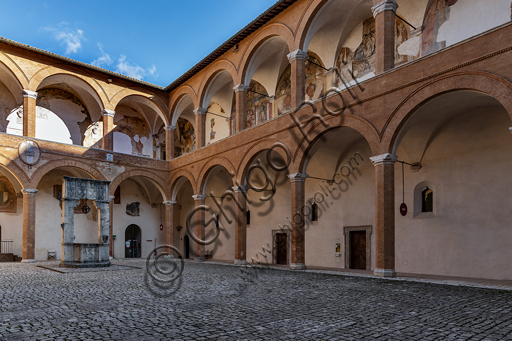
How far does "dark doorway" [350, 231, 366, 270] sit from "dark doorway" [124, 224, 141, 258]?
12885 millimetres

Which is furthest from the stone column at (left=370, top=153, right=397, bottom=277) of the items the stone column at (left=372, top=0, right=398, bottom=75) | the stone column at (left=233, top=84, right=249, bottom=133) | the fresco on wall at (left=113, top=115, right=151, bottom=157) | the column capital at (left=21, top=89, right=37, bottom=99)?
A: the fresco on wall at (left=113, top=115, right=151, bottom=157)

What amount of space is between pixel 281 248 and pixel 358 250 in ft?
14.8

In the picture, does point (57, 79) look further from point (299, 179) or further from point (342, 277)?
point (342, 277)

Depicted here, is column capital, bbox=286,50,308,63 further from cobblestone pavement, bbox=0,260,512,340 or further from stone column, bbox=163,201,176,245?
stone column, bbox=163,201,176,245

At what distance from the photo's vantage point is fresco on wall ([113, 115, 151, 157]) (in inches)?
894

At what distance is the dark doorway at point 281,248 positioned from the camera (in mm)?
17686

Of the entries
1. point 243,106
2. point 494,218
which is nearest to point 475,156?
point 494,218

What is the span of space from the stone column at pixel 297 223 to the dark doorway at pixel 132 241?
12431 millimetres

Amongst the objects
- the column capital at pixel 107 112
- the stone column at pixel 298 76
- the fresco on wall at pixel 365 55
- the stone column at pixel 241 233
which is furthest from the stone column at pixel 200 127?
the fresco on wall at pixel 365 55

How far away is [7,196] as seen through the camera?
18328mm

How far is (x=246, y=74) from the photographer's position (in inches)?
621

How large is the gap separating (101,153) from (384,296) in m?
15.6

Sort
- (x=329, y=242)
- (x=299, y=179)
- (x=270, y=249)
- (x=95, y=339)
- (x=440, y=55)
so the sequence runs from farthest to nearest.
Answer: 1. (x=270, y=249)
2. (x=329, y=242)
3. (x=299, y=179)
4. (x=440, y=55)
5. (x=95, y=339)

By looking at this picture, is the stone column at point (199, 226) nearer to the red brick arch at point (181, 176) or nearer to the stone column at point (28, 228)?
the red brick arch at point (181, 176)
